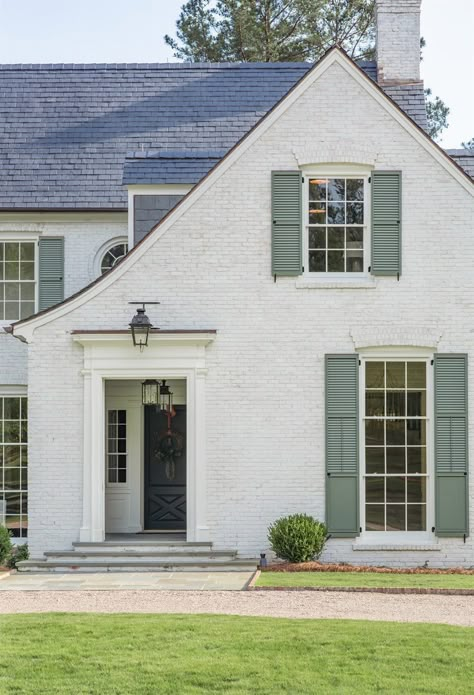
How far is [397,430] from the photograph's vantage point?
17125 mm

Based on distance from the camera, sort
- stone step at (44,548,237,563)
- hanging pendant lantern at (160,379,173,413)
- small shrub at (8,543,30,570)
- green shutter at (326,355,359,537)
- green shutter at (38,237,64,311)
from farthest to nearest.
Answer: green shutter at (38,237,64,311)
hanging pendant lantern at (160,379,173,413)
small shrub at (8,543,30,570)
green shutter at (326,355,359,537)
stone step at (44,548,237,563)

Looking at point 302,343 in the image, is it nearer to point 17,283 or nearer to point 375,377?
point 375,377

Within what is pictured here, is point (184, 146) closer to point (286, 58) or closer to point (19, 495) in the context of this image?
point (19, 495)

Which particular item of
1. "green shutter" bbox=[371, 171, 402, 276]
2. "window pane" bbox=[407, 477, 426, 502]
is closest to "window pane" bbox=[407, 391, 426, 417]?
"window pane" bbox=[407, 477, 426, 502]

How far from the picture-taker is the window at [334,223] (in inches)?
Answer: 682

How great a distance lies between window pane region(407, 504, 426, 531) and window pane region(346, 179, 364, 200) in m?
4.77

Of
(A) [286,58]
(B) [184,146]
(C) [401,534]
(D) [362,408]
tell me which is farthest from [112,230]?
(A) [286,58]

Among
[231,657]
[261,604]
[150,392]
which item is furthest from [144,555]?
[231,657]

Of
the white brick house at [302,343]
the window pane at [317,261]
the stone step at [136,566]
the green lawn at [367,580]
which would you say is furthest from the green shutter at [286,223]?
the green lawn at [367,580]

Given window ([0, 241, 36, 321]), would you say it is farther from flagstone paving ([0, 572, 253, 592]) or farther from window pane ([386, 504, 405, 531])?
window pane ([386, 504, 405, 531])

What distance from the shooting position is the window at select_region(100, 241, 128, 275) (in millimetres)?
20656

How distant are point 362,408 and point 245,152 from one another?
427cm

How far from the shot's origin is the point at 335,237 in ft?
57.0

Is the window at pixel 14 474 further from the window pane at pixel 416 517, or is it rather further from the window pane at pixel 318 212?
the window pane at pixel 416 517
